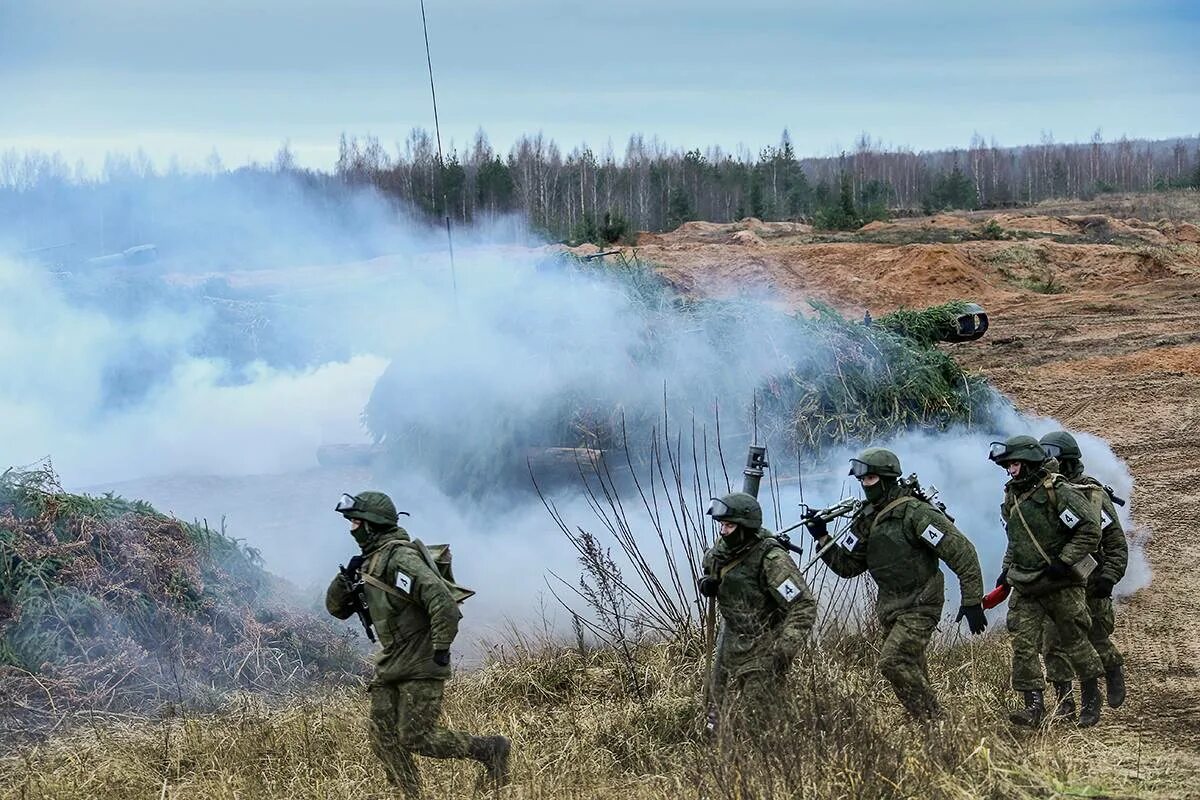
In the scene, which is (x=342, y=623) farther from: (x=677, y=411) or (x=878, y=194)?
(x=878, y=194)

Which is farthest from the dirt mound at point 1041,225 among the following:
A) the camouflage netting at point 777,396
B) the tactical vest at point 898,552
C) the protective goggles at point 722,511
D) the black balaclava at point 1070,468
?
the protective goggles at point 722,511

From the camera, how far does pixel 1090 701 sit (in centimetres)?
764

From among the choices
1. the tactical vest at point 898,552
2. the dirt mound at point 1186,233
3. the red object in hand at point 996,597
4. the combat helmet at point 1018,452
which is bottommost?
Answer: the dirt mound at point 1186,233

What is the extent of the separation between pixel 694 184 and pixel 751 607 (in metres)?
54.0

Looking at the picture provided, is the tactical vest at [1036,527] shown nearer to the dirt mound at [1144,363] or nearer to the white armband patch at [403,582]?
the white armband patch at [403,582]

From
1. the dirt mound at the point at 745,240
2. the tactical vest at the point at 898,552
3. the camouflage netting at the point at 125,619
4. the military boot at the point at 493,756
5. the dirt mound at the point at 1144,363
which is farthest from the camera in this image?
the dirt mound at the point at 745,240

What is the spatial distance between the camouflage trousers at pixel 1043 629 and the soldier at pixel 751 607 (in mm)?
1580

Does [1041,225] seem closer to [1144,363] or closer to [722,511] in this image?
[1144,363]

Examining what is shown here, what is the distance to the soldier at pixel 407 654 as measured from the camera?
21.0 ft

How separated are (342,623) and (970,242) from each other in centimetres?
2645

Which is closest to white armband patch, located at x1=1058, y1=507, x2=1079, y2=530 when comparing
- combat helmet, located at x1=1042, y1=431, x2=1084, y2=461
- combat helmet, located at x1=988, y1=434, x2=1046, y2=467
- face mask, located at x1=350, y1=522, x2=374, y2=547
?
combat helmet, located at x1=988, y1=434, x2=1046, y2=467

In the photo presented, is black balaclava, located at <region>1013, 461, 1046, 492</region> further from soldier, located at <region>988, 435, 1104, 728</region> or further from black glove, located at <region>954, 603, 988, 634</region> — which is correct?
black glove, located at <region>954, 603, 988, 634</region>

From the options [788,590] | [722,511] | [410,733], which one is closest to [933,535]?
[788,590]

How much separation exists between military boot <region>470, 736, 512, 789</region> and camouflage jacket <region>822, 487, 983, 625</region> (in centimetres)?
209
